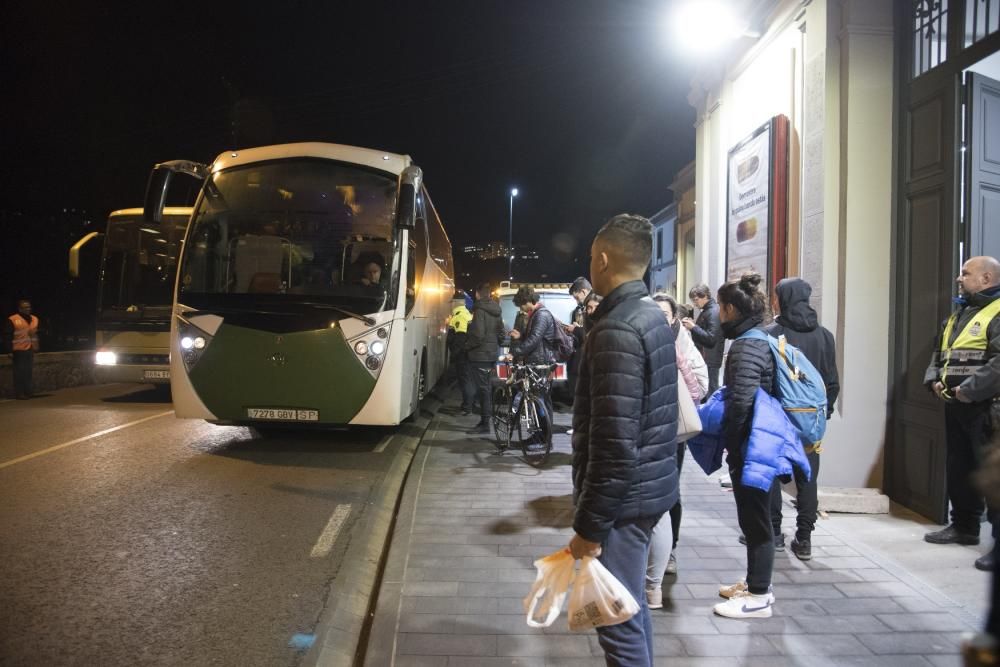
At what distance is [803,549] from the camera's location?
180 inches

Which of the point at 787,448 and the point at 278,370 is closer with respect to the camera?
the point at 787,448

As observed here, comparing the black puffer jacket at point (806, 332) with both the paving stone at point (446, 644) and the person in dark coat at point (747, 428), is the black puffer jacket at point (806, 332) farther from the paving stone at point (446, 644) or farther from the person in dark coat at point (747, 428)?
the paving stone at point (446, 644)

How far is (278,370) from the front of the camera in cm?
759

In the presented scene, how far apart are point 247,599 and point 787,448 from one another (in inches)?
128

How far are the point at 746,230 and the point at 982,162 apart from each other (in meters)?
3.18

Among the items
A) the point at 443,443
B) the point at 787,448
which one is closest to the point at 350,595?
the point at 787,448

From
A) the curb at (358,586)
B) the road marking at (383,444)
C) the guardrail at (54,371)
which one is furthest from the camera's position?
the guardrail at (54,371)

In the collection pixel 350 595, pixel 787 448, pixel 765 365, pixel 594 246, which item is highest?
pixel 594 246

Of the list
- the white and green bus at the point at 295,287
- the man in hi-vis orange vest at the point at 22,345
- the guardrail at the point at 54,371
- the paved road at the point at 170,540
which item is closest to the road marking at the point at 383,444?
the paved road at the point at 170,540

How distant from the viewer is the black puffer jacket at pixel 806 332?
5.06 m

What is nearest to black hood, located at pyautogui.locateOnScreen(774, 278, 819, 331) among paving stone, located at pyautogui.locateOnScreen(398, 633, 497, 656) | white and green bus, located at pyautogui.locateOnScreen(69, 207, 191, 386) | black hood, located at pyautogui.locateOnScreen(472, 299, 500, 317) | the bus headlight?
paving stone, located at pyautogui.locateOnScreen(398, 633, 497, 656)

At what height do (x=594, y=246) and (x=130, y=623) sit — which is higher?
(x=594, y=246)

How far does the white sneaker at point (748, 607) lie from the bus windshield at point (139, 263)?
11.8 metres

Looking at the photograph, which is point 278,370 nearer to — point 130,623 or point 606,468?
point 130,623
